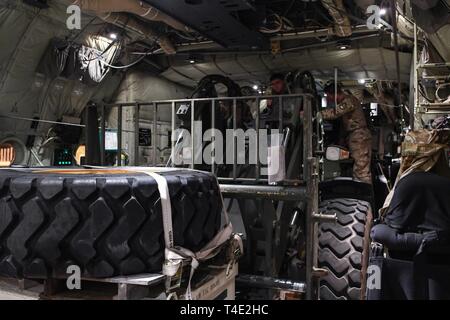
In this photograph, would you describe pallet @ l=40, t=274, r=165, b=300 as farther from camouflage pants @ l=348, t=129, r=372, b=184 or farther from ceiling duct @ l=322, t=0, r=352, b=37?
camouflage pants @ l=348, t=129, r=372, b=184

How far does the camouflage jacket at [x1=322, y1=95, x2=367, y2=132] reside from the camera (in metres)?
Answer: 5.65

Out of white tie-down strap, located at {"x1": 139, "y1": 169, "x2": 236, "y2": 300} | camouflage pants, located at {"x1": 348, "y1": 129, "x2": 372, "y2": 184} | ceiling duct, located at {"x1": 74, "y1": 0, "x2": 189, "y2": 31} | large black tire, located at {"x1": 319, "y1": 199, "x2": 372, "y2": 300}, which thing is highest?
ceiling duct, located at {"x1": 74, "y1": 0, "x2": 189, "y2": 31}

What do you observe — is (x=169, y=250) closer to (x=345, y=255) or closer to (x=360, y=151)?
(x=345, y=255)

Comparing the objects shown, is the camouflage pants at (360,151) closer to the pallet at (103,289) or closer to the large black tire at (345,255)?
the large black tire at (345,255)

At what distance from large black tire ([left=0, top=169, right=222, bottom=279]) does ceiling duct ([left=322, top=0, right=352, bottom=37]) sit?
11.1 feet

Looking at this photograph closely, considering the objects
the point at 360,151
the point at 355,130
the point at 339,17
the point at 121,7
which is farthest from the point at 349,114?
the point at 121,7

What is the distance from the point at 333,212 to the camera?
3.92m

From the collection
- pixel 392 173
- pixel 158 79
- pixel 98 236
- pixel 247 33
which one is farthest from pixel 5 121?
pixel 392 173

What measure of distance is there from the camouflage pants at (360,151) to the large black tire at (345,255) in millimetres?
2037

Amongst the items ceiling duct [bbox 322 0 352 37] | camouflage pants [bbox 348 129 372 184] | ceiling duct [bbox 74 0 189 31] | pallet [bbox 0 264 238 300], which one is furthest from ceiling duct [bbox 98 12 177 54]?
pallet [bbox 0 264 238 300]

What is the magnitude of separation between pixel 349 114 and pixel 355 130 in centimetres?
26

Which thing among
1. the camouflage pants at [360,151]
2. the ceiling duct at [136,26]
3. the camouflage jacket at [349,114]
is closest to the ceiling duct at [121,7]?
the ceiling duct at [136,26]

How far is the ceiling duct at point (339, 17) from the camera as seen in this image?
13.8 feet

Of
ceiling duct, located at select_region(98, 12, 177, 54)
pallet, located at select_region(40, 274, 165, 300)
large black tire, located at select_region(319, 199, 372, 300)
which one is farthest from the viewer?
ceiling duct, located at select_region(98, 12, 177, 54)
